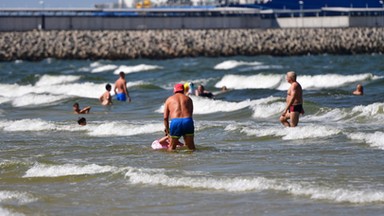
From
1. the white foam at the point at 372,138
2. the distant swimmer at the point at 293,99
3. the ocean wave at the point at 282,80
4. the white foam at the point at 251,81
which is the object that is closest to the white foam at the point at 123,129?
the distant swimmer at the point at 293,99

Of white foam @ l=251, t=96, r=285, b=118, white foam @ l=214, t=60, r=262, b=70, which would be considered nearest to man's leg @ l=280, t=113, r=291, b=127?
white foam @ l=251, t=96, r=285, b=118

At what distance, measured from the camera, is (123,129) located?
2248cm

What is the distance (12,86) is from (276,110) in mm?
19247

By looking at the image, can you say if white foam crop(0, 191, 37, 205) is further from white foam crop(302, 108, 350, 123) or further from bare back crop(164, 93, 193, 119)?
white foam crop(302, 108, 350, 123)

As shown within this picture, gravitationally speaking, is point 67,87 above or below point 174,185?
below

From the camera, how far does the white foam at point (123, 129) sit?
2208 centimetres

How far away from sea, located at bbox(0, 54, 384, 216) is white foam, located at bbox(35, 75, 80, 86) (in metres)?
14.6

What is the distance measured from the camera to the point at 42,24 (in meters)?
73.6

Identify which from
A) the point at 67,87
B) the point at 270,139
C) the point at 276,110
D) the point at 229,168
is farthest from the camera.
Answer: the point at 67,87

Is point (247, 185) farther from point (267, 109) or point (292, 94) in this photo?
point (267, 109)

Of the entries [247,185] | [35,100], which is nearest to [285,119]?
[247,185]

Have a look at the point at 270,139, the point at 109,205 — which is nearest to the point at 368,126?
the point at 270,139

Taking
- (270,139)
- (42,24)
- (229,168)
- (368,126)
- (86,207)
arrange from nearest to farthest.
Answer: (86,207) → (229,168) → (270,139) → (368,126) → (42,24)

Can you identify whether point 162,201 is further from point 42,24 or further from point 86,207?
point 42,24
